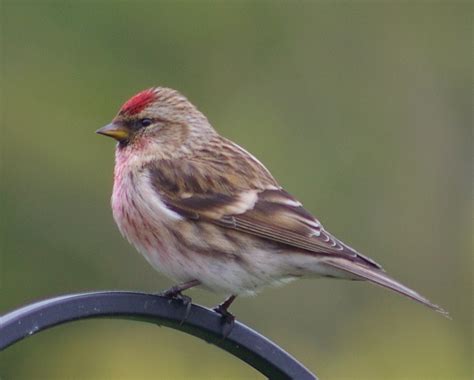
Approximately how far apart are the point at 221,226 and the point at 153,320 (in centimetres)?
106

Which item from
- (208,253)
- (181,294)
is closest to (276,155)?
(208,253)

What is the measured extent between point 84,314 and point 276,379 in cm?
75

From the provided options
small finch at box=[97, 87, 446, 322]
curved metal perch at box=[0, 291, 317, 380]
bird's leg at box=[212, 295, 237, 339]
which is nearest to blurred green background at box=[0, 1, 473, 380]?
small finch at box=[97, 87, 446, 322]

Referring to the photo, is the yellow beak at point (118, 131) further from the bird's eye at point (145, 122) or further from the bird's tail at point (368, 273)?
the bird's tail at point (368, 273)

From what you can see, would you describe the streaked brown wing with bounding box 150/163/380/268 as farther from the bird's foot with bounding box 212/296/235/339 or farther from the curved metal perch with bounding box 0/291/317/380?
the curved metal perch with bounding box 0/291/317/380

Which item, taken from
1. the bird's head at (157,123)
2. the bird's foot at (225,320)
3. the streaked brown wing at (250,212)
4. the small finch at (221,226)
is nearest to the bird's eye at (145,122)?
the bird's head at (157,123)

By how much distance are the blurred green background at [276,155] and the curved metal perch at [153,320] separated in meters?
3.12

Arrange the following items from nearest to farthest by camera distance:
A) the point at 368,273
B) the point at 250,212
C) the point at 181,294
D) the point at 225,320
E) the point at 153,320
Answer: the point at 153,320 < the point at 225,320 < the point at 181,294 < the point at 368,273 < the point at 250,212

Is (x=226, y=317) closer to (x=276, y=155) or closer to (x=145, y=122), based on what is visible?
(x=145, y=122)

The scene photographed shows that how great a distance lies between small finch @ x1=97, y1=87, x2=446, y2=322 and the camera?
15.9 feet

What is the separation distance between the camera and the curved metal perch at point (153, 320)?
344 centimetres

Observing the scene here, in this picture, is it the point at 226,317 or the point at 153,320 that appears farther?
the point at 226,317

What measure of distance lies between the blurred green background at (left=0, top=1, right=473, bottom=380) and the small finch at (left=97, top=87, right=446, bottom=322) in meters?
2.28

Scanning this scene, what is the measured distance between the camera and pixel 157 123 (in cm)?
546
